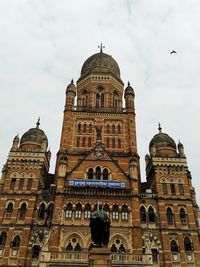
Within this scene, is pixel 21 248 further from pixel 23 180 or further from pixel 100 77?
pixel 100 77

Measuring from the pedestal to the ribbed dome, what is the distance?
23.0m

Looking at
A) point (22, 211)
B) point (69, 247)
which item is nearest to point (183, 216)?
point (69, 247)

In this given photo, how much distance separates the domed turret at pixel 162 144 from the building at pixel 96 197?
135 millimetres

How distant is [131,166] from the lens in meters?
36.1

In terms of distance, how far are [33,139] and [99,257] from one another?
23.9m

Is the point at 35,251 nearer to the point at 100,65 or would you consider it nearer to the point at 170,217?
the point at 170,217

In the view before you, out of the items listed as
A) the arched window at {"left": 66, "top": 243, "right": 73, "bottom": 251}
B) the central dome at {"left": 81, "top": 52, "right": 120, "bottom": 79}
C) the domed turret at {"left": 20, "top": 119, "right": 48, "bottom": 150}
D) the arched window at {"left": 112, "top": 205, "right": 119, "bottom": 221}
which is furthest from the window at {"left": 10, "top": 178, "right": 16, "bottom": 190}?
the central dome at {"left": 81, "top": 52, "right": 120, "bottom": 79}

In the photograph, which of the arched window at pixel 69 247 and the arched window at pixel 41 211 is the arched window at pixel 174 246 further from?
the arched window at pixel 41 211

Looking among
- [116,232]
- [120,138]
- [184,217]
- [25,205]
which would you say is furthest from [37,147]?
[184,217]

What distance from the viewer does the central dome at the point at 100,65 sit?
4858 cm

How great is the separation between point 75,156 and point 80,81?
649 inches

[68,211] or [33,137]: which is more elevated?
[33,137]

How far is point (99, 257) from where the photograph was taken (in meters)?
18.8

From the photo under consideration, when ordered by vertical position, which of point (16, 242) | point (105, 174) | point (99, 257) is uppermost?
point (105, 174)
